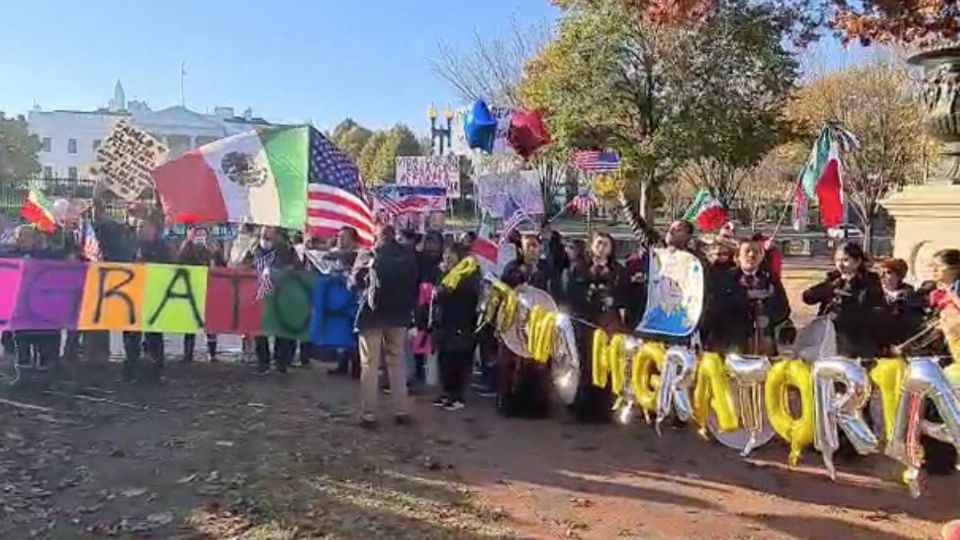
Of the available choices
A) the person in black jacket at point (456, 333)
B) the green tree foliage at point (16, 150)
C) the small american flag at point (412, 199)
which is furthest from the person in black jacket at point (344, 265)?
the green tree foliage at point (16, 150)

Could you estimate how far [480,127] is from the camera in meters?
12.3

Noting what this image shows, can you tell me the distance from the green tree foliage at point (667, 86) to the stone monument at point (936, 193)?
12736mm

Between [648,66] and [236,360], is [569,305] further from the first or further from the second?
[648,66]

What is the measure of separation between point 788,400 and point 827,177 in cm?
348

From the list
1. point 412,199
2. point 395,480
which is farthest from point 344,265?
point 412,199

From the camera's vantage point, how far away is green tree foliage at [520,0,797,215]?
2291 cm

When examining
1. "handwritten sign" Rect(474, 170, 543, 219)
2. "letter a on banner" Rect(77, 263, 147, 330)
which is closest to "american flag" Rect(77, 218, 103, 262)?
"letter a on banner" Rect(77, 263, 147, 330)

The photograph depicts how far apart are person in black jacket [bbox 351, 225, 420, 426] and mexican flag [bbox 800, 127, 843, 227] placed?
3.50m

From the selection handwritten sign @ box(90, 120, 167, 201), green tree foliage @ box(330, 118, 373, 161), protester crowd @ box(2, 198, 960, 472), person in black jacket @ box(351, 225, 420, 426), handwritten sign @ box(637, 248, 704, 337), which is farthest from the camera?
green tree foliage @ box(330, 118, 373, 161)

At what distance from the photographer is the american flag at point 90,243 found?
9945 millimetres

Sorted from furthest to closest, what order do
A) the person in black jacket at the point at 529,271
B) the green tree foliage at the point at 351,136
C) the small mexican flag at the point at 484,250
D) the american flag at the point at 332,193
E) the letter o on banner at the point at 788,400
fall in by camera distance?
the green tree foliage at the point at 351,136, the small mexican flag at the point at 484,250, the american flag at the point at 332,193, the person in black jacket at the point at 529,271, the letter o on banner at the point at 788,400

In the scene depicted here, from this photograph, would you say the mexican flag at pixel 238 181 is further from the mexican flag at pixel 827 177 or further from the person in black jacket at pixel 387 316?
the mexican flag at pixel 827 177

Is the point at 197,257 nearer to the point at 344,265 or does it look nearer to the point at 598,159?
the point at 344,265

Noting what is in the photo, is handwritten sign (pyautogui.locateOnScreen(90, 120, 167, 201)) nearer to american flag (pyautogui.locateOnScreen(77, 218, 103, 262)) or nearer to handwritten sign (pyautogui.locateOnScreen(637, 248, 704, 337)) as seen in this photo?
american flag (pyautogui.locateOnScreen(77, 218, 103, 262))
